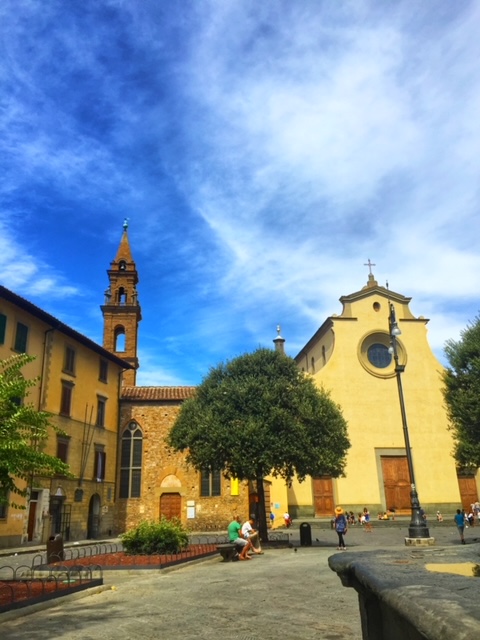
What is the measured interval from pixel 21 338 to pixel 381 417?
23.8 metres

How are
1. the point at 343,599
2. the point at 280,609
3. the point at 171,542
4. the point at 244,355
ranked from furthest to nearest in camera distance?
the point at 244,355
the point at 171,542
the point at 343,599
the point at 280,609

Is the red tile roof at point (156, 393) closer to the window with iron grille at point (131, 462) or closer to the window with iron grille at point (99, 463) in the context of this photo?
the window with iron grille at point (131, 462)

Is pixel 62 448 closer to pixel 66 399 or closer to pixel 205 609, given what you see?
pixel 66 399

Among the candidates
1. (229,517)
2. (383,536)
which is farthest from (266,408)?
(229,517)

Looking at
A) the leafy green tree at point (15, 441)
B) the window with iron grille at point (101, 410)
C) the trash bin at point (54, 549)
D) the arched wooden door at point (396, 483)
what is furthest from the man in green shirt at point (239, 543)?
the arched wooden door at point (396, 483)

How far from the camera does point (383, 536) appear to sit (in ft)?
83.2

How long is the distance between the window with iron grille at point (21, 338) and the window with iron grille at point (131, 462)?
1167 cm

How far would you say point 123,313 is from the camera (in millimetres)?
45969

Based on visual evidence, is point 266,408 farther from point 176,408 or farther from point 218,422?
point 176,408

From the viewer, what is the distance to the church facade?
3409 centimetres

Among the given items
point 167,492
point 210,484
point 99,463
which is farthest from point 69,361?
point 210,484

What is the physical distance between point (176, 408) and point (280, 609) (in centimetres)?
2789

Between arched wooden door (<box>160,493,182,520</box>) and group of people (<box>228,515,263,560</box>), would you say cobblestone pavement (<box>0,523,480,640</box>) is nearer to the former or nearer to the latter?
group of people (<box>228,515,263,560</box>)

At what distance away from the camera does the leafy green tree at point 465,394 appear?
2238 centimetres
